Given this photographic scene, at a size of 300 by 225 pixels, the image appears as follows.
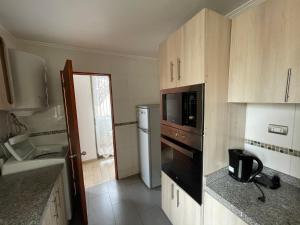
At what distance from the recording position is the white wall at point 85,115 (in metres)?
3.34

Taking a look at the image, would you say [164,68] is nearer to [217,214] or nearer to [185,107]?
[185,107]

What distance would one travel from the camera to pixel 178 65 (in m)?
1.32

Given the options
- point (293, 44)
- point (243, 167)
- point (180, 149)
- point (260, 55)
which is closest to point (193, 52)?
point (260, 55)

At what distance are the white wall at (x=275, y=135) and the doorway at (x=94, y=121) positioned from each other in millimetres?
2607

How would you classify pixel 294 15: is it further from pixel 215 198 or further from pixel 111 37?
pixel 111 37

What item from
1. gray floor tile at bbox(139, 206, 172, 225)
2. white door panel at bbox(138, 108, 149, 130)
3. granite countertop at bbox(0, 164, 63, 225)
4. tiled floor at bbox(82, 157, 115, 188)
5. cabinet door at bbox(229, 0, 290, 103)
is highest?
cabinet door at bbox(229, 0, 290, 103)

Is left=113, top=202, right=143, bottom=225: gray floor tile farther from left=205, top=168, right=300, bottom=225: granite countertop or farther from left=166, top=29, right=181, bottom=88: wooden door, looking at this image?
left=166, top=29, right=181, bottom=88: wooden door

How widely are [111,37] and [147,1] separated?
83 centimetres

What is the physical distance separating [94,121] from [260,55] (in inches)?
135

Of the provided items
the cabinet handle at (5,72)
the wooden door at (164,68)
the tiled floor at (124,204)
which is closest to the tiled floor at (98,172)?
the tiled floor at (124,204)

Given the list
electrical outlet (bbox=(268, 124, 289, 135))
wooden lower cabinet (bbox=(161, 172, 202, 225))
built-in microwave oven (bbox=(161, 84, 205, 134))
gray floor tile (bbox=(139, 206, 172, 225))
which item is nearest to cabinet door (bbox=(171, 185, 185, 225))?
wooden lower cabinet (bbox=(161, 172, 202, 225))

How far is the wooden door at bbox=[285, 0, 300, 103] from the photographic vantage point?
30.9 inches

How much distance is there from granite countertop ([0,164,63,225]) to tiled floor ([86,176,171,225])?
91 cm

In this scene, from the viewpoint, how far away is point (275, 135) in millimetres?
1149
